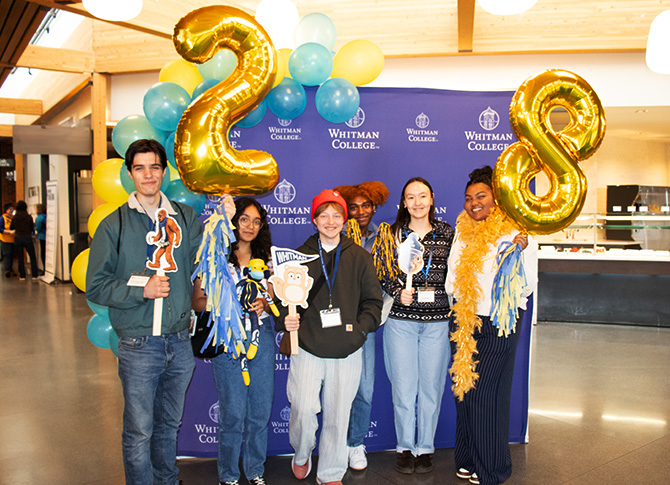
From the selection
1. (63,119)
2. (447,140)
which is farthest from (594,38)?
(63,119)

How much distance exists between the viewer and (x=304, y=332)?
2641 millimetres

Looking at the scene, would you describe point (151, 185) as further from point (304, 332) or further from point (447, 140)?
point (447, 140)

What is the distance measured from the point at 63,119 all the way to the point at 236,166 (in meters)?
12.0

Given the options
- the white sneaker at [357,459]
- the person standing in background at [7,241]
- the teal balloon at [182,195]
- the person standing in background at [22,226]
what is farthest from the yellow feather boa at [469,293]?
the person standing in background at [7,241]

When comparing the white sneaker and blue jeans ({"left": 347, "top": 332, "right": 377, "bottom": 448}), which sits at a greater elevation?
blue jeans ({"left": 347, "top": 332, "right": 377, "bottom": 448})

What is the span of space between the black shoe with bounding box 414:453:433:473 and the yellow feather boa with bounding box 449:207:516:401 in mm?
462

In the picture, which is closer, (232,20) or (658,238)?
(232,20)

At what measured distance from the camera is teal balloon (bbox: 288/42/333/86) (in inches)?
118

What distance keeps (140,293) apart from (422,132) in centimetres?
203

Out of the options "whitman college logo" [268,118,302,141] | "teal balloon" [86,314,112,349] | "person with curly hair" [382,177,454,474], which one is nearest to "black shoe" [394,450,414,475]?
"person with curly hair" [382,177,454,474]

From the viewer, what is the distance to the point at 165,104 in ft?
9.52

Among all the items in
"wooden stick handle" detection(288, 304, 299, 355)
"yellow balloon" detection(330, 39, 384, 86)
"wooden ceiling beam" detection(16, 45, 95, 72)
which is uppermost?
"wooden ceiling beam" detection(16, 45, 95, 72)

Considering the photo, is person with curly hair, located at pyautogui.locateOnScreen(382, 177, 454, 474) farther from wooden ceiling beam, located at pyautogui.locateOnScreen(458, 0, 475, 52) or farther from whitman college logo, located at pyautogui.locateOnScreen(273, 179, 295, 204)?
wooden ceiling beam, located at pyautogui.locateOnScreen(458, 0, 475, 52)

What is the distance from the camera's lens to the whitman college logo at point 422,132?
3.36 m
